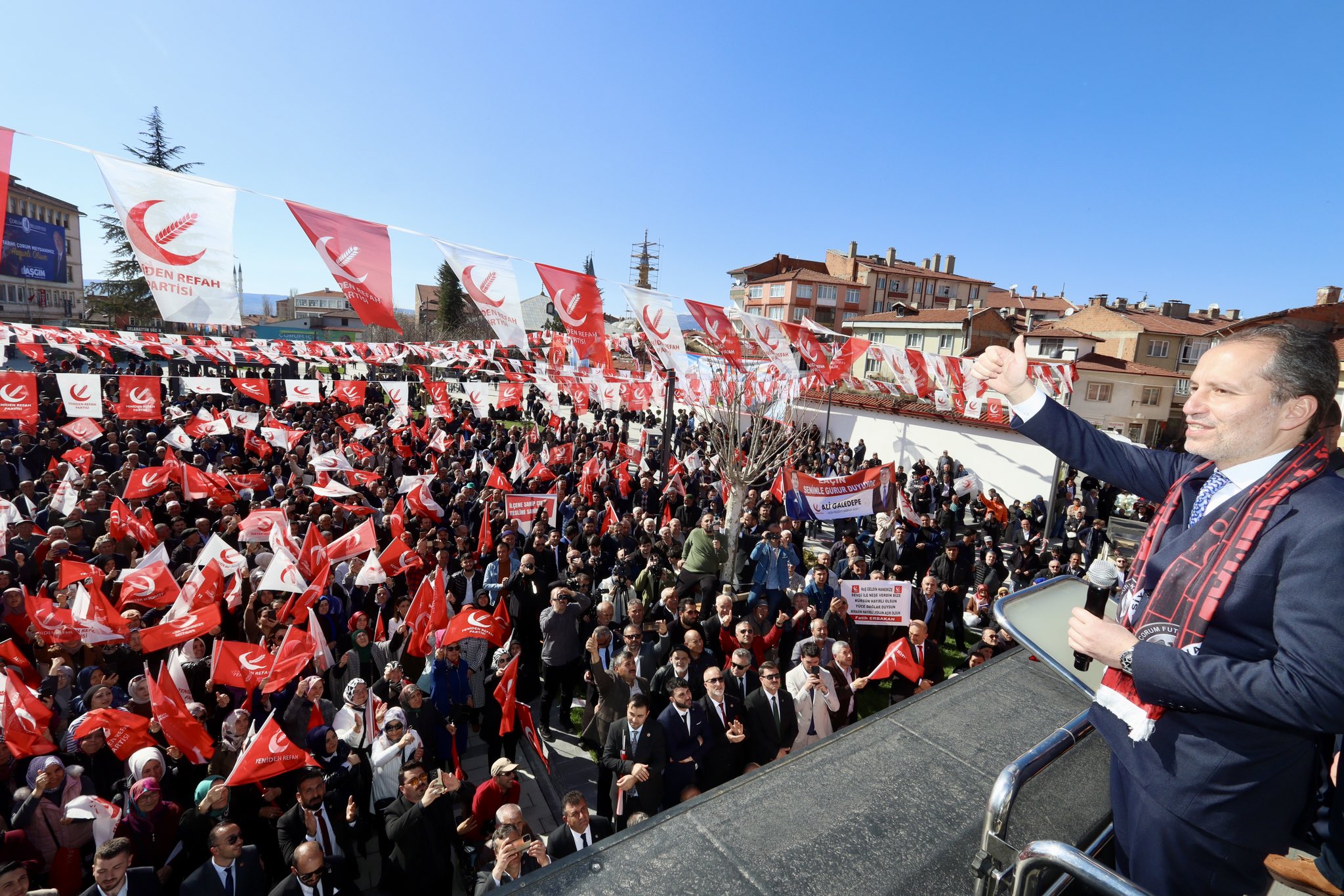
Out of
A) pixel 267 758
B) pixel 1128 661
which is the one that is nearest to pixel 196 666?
pixel 267 758

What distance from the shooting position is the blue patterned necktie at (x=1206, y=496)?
1717 mm

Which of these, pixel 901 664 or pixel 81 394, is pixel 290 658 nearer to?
pixel 901 664

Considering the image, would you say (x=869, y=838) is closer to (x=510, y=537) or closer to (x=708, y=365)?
(x=510, y=537)

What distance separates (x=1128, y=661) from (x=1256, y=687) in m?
0.23

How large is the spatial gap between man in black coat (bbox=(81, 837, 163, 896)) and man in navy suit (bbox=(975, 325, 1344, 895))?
18.4 feet

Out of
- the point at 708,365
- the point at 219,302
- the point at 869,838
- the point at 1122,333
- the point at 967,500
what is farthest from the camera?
the point at 1122,333

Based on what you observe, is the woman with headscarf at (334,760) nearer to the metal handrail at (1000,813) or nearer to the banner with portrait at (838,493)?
the metal handrail at (1000,813)

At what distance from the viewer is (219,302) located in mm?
6727

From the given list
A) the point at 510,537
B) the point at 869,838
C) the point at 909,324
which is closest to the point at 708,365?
the point at 510,537

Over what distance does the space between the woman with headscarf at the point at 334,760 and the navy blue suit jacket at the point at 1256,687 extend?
6.07 metres

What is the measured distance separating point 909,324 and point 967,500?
3496 centimetres

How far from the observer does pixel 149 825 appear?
505 cm

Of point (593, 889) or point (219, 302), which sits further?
point (219, 302)

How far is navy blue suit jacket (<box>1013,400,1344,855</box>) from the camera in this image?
135cm
